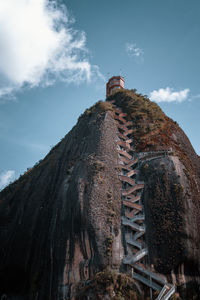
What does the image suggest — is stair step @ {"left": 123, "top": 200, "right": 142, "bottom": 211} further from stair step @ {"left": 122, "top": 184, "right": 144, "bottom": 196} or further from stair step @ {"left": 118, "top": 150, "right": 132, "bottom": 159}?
stair step @ {"left": 118, "top": 150, "right": 132, "bottom": 159}

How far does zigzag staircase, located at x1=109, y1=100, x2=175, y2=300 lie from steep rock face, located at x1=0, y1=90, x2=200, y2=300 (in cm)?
38

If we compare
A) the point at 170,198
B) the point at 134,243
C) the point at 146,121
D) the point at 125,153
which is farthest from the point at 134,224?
the point at 146,121

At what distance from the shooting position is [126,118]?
2438cm

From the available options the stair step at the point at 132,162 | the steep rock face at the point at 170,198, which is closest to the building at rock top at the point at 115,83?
the steep rock face at the point at 170,198

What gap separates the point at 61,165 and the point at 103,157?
4624 mm

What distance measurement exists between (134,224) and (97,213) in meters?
2.44

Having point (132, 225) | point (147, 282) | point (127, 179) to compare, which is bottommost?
point (147, 282)

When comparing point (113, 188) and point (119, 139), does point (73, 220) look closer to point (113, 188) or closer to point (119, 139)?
point (113, 188)

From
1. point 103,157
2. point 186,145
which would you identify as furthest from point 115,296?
point 186,145

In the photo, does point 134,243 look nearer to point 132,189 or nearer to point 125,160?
point 132,189

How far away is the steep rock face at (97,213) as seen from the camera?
15789 mm

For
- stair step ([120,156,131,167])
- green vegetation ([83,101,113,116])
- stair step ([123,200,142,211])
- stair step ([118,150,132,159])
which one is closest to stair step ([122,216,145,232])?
stair step ([123,200,142,211])

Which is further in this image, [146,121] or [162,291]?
[146,121]

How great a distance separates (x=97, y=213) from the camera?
17.1 meters
